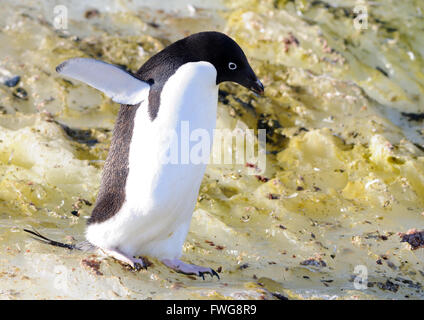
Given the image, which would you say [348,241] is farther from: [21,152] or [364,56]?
[364,56]

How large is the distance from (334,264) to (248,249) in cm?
46

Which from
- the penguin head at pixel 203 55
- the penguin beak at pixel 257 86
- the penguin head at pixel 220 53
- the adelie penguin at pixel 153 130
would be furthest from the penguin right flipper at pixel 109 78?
the penguin beak at pixel 257 86

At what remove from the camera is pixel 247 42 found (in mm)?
5734

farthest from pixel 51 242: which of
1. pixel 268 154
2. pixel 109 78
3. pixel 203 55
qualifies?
pixel 268 154

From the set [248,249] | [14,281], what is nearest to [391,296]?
[248,249]

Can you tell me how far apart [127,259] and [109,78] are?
0.80 m

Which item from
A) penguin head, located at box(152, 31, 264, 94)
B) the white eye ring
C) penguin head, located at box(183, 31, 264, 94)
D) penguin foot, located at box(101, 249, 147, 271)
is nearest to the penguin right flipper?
penguin head, located at box(152, 31, 264, 94)

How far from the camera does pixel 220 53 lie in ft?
9.06

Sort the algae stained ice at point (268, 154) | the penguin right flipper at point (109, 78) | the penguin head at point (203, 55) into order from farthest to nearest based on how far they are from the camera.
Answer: the algae stained ice at point (268, 154) → the penguin head at point (203, 55) → the penguin right flipper at point (109, 78)

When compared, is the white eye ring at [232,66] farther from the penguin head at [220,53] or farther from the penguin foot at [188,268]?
the penguin foot at [188,268]

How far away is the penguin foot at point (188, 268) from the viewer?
2857mm

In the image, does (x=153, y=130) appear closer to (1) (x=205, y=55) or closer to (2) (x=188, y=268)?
(1) (x=205, y=55)

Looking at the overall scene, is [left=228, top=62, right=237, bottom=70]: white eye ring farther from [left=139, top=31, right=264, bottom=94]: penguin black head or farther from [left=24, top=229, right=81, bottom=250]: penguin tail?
[left=24, top=229, right=81, bottom=250]: penguin tail

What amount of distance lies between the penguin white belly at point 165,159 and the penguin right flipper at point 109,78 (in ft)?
0.24
